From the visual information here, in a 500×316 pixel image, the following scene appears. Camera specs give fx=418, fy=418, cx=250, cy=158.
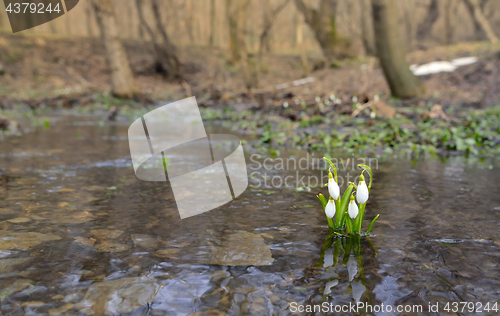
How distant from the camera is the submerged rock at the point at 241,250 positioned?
8.40ft

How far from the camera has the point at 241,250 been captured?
2.73 m

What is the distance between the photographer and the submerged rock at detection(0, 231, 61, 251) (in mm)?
2682

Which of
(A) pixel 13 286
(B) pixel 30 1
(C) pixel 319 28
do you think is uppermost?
(B) pixel 30 1

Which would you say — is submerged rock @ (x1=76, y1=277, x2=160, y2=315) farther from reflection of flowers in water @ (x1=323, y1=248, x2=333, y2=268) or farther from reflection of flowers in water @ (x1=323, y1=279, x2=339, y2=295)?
reflection of flowers in water @ (x1=323, y1=248, x2=333, y2=268)

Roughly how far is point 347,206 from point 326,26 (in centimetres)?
2195

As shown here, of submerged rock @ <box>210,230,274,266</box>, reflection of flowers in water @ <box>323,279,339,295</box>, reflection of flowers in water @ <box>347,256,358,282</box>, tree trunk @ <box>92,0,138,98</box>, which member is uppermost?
tree trunk @ <box>92,0,138,98</box>

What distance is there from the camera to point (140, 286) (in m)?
2.22

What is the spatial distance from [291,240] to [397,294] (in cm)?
88

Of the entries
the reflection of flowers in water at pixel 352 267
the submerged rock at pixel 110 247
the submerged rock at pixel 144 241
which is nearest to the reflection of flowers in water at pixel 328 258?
the reflection of flowers in water at pixel 352 267

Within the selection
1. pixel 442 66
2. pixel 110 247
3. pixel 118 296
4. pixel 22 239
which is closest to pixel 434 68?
pixel 442 66

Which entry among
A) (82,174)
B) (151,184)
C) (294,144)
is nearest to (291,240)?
(151,184)

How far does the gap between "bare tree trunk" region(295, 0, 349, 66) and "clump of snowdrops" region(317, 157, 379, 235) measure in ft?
68.6

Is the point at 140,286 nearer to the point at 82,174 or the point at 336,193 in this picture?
the point at 336,193

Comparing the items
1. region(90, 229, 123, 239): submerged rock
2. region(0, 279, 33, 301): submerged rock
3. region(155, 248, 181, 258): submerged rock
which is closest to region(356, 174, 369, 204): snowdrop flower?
region(155, 248, 181, 258): submerged rock
